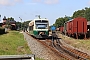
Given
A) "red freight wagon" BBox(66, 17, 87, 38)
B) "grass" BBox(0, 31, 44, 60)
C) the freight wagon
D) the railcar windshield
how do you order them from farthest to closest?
"red freight wagon" BBox(66, 17, 87, 38) < the railcar windshield < the freight wagon < "grass" BBox(0, 31, 44, 60)

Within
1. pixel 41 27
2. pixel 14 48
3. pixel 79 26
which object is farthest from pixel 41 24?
pixel 14 48

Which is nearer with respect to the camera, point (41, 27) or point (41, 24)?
point (41, 27)

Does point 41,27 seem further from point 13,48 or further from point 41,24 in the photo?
point 13,48

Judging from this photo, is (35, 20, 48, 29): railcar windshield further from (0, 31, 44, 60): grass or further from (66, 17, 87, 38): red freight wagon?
(0, 31, 44, 60): grass

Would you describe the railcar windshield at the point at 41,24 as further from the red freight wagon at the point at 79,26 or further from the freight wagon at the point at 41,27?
the red freight wagon at the point at 79,26

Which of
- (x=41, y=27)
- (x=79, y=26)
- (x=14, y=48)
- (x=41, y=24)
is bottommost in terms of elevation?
(x=14, y=48)

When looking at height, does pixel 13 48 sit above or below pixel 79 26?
below

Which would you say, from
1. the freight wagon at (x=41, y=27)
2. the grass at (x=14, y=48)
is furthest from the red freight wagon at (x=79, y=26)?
the grass at (x=14, y=48)

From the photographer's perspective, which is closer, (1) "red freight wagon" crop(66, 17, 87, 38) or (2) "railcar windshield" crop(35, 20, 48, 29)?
(2) "railcar windshield" crop(35, 20, 48, 29)

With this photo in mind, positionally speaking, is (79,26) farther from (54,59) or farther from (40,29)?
(54,59)

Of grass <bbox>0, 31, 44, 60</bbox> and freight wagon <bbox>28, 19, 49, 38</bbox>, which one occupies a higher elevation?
freight wagon <bbox>28, 19, 49, 38</bbox>

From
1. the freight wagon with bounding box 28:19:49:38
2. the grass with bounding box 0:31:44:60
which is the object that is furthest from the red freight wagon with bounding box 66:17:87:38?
the grass with bounding box 0:31:44:60

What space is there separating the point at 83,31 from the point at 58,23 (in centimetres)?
11003

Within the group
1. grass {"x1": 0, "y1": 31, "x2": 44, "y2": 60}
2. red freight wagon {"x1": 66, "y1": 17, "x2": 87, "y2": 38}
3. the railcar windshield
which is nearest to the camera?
grass {"x1": 0, "y1": 31, "x2": 44, "y2": 60}
